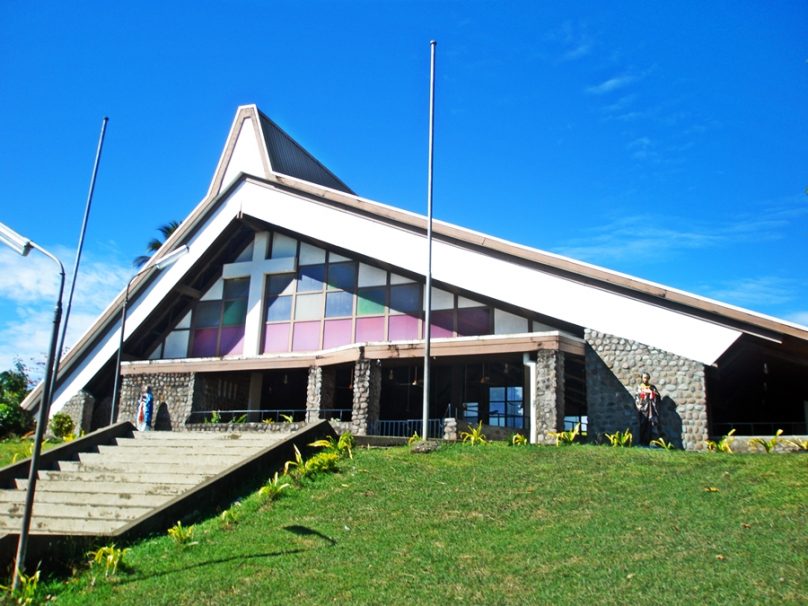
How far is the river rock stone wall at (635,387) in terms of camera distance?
1633cm

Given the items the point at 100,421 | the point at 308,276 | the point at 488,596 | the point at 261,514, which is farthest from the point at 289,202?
the point at 488,596

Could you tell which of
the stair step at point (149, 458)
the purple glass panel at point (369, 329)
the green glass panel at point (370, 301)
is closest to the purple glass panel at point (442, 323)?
the purple glass panel at point (369, 329)

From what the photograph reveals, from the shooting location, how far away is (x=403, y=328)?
20875 mm

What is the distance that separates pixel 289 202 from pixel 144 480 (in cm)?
1051

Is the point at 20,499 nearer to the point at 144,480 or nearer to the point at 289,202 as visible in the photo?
the point at 144,480

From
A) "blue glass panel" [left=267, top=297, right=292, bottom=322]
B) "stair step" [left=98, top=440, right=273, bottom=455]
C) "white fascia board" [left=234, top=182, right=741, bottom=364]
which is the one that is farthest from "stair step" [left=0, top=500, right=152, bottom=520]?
"blue glass panel" [left=267, top=297, right=292, bottom=322]

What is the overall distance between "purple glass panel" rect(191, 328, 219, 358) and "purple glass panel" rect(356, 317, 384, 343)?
532cm

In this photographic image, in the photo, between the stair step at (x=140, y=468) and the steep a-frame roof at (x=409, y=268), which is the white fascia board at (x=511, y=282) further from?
the stair step at (x=140, y=468)

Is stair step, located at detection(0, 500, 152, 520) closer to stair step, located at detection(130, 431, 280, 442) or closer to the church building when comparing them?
stair step, located at detection(130, 431, 280, 442)

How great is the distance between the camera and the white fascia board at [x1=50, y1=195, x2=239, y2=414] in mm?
23359

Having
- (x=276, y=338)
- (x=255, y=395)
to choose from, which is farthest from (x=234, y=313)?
(x=255, y=395)

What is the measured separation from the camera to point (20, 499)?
13805 mm

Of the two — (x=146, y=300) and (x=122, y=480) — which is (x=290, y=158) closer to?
(x=146, y=300)

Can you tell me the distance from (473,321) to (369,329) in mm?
3205
